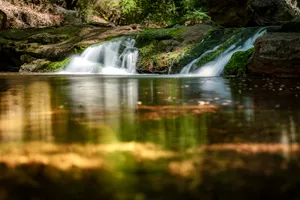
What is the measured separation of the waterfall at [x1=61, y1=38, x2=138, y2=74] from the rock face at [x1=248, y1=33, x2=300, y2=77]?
706cm

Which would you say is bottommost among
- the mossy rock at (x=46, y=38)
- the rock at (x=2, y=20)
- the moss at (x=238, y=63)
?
the moss at (x=238, y=63)

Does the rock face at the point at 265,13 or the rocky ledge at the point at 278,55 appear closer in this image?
the rocky ledge at the point at 278,55

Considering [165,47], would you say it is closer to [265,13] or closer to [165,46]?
[165,46]

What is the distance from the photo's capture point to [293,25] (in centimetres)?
1132

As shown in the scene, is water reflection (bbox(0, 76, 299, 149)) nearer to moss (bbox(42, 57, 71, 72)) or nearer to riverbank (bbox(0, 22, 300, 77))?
riverbank (bbox(0, 22, 300, 77))

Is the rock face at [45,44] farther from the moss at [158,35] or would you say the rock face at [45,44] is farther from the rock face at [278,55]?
the rock face at [278,55]

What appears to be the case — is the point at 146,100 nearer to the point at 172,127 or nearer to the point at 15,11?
the point at 172,127

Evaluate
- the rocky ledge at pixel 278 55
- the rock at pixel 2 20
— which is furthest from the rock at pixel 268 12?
the rock at pixel 2 20

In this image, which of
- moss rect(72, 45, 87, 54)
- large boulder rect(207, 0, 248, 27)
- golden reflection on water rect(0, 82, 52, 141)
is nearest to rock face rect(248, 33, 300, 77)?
golden reflection on water rect(0, 82, 52, 141)

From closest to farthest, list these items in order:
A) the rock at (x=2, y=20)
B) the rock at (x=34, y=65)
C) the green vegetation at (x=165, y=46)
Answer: the green vegetation at (x=165, y=46)
the rock at (x=34, y=65)
the rock at (x=2, y=20)

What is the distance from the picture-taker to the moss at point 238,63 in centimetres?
1243

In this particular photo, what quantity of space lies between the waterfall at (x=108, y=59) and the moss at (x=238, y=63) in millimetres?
5127

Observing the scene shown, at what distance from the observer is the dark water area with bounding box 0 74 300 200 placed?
2.07m

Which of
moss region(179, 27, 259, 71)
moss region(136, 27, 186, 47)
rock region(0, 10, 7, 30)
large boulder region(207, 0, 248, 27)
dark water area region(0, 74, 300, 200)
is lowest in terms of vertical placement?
dark water area region(0, 74, 300, 200)
